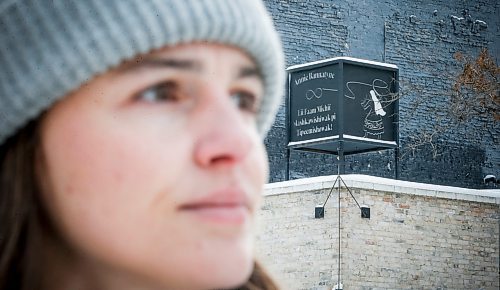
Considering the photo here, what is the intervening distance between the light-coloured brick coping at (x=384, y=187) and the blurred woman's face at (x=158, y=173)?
32.9 feet

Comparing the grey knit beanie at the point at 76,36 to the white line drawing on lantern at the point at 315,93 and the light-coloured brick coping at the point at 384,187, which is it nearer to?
the light-coloured brick coping at the point at 384,187

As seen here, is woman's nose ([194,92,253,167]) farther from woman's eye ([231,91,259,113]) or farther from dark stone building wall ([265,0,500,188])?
dark stone building wall ([265,0,500,188])

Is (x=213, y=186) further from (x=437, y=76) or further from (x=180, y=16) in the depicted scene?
(x=437, y=76)

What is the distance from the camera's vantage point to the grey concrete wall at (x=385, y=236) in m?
11.1

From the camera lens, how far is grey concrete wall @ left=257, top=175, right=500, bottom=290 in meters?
11.1

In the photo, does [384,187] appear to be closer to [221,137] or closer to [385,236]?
[385,236]

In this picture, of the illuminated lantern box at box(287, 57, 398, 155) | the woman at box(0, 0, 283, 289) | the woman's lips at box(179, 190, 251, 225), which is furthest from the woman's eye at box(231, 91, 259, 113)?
the illuminated lantern box at box(287, 57, 398, 155)

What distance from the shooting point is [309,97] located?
1240 centimetres

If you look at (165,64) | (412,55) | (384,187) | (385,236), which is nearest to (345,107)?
(384,187)

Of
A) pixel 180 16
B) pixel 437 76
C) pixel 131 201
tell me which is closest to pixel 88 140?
pixel 131 201

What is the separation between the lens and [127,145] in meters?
1.03

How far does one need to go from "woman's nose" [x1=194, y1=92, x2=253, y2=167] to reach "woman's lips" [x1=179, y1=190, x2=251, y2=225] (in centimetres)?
4

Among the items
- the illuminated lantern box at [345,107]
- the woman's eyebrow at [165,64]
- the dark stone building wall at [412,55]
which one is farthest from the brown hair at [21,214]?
the dark stone building wall at [412,55]

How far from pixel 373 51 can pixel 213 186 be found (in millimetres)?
15866
